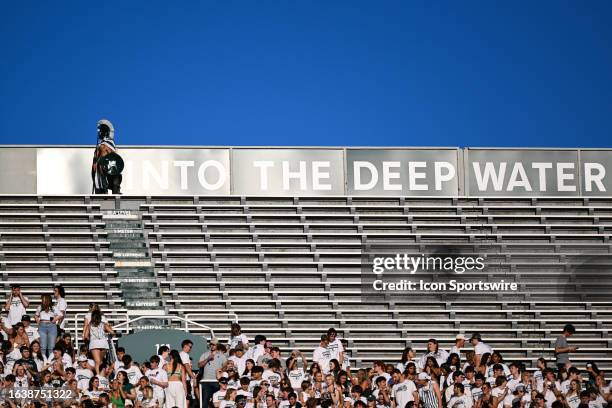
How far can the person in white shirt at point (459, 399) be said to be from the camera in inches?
851

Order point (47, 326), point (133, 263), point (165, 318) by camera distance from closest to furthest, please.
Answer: point (47, 326), point (165, 318), point (133, 263)

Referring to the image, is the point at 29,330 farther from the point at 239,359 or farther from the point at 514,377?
the point at 514,377

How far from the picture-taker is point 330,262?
29.1 meters

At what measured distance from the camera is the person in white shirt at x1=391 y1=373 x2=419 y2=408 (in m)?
21.6

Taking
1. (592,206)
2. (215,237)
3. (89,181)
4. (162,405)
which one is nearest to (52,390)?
(162,405)

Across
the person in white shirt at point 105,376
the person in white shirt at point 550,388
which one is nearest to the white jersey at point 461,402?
the person in white shirt at point 550,388

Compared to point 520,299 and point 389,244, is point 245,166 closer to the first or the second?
point 389,244

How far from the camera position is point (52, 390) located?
2053 cm

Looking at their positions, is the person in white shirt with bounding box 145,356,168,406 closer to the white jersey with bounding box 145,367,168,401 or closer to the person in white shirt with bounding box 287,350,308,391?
the white jersey with bounding box 145,367,168,401

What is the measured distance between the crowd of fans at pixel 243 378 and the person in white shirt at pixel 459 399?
0.01m

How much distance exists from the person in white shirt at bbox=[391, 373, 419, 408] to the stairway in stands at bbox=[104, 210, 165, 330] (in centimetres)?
658

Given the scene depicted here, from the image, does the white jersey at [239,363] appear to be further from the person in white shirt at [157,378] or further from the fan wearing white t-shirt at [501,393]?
the fan wearing white t-shirt at [501,393]

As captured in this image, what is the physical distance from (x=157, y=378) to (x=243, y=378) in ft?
4.11

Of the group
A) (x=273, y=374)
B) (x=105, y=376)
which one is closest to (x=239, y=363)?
(x=273, y=374)
